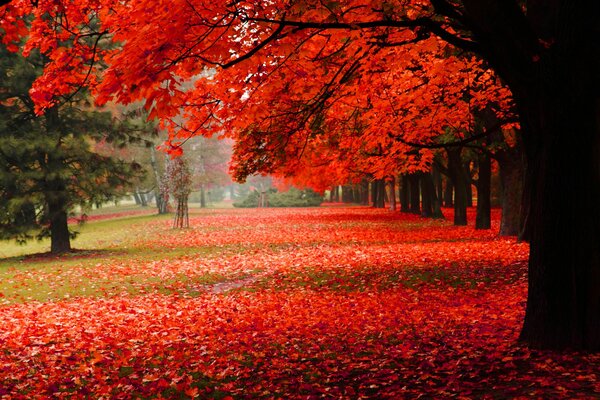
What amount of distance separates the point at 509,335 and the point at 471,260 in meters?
7.59

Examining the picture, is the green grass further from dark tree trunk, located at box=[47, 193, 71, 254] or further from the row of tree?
the row of tree

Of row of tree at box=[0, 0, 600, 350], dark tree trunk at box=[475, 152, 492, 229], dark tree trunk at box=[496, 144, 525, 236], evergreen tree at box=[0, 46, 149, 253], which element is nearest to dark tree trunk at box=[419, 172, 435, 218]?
dark tree trunk at box=[475, 152, 492, 229]

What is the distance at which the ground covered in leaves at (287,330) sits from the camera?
19.2 feet

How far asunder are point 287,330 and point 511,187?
1349cm

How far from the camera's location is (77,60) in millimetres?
7660

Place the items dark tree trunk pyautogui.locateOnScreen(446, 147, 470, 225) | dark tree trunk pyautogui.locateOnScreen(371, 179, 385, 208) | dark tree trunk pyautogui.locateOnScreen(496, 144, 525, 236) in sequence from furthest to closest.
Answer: dark tree trunk pyautogui.locateOnScreen(371, 179, 385, 208)
dark tree trunk pyautogui.locateOnScreen(446, 147, 470, 225)
dark tree trunk pyautogui.locateOnScreen(496, 144, 525, 236)

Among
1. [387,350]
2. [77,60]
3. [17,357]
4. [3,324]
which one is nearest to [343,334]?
[387,350]

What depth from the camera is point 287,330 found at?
28.3 ft

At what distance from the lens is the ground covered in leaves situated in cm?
586

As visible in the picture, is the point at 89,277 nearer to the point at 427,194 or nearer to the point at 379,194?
the point at 427,194

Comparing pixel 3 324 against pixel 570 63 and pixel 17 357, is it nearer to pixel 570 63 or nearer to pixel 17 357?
pixel 17 357

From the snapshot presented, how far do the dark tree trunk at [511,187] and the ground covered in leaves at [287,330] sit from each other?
221 centimetres

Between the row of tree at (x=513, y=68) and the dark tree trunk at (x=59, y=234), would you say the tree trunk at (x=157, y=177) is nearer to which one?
the dark tree trunk at (x=59, y=234)

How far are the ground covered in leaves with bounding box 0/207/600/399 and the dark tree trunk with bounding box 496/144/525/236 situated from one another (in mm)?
2212
